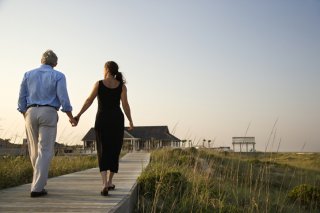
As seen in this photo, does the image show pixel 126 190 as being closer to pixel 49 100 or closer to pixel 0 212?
pixel 49 100

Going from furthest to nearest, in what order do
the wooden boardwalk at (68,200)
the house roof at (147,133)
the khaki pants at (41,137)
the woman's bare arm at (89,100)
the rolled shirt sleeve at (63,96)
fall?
the house roof at (147,133), the woman's bare arm at (89,100), the rolled shirt sleeve at (63,96), the khaki pants at (41,137), the wooden boardwalk at (68,200)

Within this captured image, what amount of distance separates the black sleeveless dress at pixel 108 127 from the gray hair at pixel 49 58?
0.69 meters

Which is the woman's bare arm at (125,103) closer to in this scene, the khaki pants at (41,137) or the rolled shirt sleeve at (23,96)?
the khaki pants at (41,137)

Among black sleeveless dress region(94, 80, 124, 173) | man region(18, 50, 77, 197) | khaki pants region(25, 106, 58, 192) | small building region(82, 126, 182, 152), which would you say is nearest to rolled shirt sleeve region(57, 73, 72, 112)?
man region(18, 50, 77, 197)

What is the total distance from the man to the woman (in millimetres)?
372

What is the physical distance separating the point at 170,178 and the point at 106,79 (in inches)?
110

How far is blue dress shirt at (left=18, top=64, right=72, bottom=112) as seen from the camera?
5.20 m

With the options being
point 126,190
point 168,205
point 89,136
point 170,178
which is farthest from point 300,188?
point 89,136

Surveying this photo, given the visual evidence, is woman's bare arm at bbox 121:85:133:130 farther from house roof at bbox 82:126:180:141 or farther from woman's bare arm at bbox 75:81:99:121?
house roof at bbox 82:126:180:141

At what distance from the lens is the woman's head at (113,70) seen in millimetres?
5500

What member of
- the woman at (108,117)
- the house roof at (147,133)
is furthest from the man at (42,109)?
the house roof at (147,133)

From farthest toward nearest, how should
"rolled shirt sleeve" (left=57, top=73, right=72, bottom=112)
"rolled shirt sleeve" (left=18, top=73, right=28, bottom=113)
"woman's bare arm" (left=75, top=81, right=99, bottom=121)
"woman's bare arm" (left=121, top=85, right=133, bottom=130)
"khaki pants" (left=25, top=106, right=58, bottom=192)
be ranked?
"woman's bare arm" (left=121, top=85, right=133, bottom=130)
"woman's bare arm" (left=75, top=81, right=99, bottom=121)
"rolled shirt sleeve" (left=18, top=73, right=28, bottom=113)
"rolled shirt sleeve" (left=57, top=73, right=72, bottom=112)
"khaki pants" (left=25, top=106, right=58, bottom=192)

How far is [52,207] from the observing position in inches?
167

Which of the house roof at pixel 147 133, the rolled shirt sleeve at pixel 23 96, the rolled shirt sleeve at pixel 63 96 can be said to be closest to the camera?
the rolled shirt sleeve at pixel 63 96
